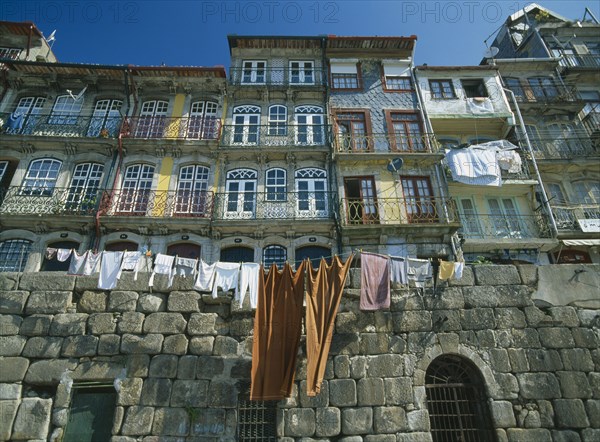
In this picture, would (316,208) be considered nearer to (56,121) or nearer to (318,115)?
(318,115)

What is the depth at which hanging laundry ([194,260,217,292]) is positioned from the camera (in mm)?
7448

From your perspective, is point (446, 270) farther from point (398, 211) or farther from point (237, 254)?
point (237, 254)

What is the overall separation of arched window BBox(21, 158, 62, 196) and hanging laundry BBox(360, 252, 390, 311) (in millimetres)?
13309

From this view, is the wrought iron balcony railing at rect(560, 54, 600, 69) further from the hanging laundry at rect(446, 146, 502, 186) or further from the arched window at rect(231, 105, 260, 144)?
the arched window at rect(231, 105, 260, 144)

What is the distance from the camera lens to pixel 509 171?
15477 millimetres

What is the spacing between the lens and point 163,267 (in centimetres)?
748

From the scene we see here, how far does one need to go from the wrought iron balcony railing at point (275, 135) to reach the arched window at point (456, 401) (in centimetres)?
1066

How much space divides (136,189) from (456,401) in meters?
13.1

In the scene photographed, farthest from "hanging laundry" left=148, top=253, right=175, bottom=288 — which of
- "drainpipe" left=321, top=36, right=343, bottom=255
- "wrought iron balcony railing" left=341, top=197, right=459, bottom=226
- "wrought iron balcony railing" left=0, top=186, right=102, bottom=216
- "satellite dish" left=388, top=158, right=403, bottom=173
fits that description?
"satellite dish" left=388, top=158, right=403, bottom=173

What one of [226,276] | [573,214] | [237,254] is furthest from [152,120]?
[573,214]

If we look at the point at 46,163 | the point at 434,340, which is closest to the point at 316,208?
the point at 434,340

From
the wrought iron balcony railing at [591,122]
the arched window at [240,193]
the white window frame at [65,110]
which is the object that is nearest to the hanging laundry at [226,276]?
the arched window at [240,193]

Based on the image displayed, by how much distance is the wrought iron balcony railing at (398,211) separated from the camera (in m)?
14.1

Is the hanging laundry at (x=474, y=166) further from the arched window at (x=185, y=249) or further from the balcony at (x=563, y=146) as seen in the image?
the arched window at (x=185, y=249)
